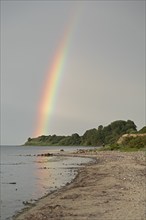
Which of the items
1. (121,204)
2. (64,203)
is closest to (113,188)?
(64,203)

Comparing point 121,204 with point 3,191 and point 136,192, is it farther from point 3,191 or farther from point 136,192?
point 3,191

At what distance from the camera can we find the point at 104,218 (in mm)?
17516

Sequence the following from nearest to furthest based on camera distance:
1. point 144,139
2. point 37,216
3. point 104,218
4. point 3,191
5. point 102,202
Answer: point 104,218 < point 37,216 < point 102,202 < point 3,191 < point 144,139

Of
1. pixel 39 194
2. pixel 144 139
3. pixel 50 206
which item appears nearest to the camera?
pixel 50 206

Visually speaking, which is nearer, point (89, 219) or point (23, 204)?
point (89, 219)

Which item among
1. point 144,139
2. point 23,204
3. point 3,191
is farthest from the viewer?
point 144,139

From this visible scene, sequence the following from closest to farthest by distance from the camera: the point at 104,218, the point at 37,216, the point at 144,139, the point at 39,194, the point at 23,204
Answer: the point at 104,218
the point at 37,216
the point at 23,204
the point at 39,194
the point at 144,139

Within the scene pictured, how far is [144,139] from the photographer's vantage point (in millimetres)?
117125

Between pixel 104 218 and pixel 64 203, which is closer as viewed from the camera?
pixel 104 218

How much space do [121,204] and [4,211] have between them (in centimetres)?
882

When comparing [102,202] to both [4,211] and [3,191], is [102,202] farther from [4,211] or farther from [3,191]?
[3,191]

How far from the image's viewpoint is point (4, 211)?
985 inches

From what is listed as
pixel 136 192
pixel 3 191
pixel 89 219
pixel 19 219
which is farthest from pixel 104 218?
pixel 3 191

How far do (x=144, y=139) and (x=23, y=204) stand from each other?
307 feet
